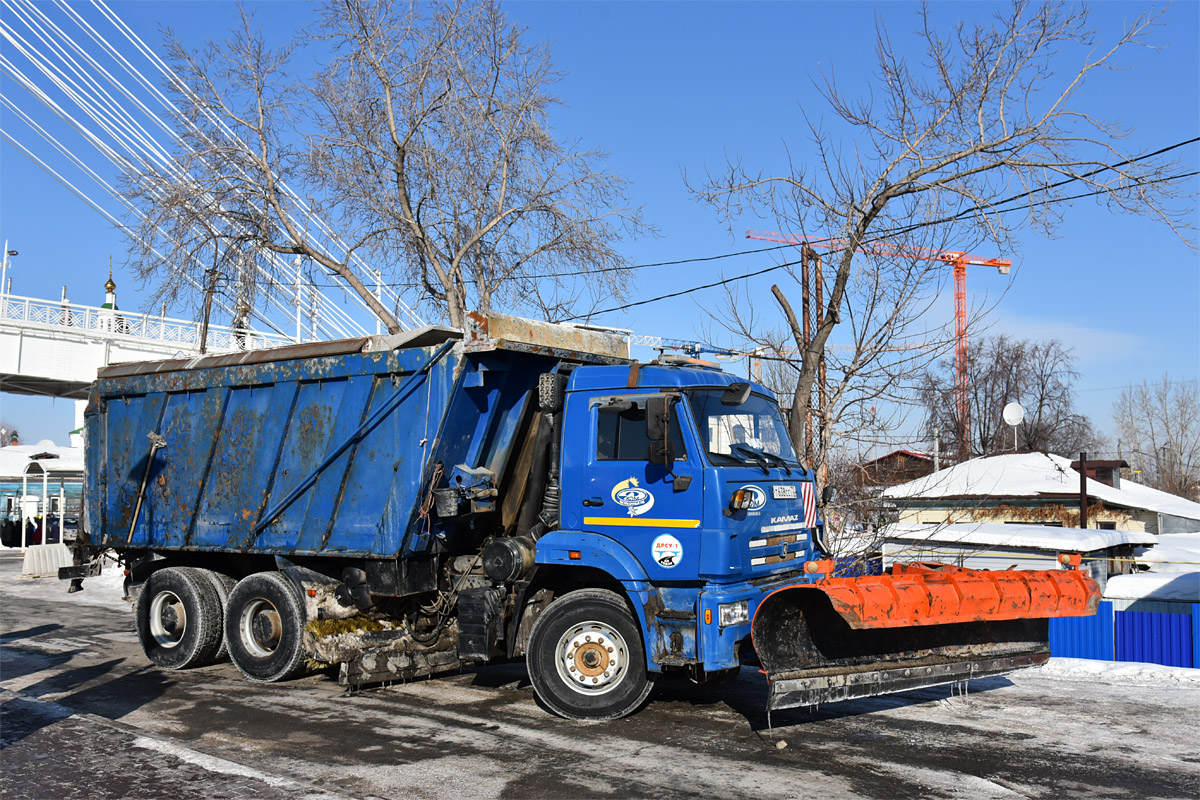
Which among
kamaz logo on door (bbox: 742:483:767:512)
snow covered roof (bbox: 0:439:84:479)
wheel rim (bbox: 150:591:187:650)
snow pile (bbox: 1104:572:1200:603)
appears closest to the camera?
kamaz logo on door (bbox: 742:483:767:512)

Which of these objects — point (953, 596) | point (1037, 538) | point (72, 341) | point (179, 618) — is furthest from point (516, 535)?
point (72, 341)

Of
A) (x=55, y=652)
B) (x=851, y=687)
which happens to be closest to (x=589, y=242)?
(x=55, y=652)

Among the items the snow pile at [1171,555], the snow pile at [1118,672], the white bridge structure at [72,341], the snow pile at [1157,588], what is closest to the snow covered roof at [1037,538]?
the snow pile at [1171,555]

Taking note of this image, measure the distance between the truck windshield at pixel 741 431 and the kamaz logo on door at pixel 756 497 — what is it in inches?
9.2

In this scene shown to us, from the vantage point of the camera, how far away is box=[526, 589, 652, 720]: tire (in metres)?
7.73

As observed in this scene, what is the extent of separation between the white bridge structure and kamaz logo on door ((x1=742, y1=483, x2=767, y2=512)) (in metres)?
23.6

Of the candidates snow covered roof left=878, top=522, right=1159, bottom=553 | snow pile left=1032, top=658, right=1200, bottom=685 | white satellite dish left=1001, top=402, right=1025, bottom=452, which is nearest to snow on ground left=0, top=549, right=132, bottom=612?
snow pile left=1032, top=658, right=1200, bottom=685

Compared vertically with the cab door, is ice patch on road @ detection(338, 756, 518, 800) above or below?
below

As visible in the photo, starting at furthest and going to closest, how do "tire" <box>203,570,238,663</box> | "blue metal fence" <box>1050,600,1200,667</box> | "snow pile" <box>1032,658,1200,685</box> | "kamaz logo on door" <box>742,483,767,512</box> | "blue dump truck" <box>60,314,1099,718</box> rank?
"tire" <box>203,570,238,663</box> → "blue metal fence" <box>1050,600,1200,667</box> → "snow pile" <box>1032,658,1200,685</box> → "kamaz logo on door" <box>742,483,767,512</box> → "blue dump truck" <box>60,314,1099,718</box>

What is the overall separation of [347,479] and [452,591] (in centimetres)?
148

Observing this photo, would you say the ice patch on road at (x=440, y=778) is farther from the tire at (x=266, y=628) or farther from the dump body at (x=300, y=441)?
the tire at (x=266, y=628)

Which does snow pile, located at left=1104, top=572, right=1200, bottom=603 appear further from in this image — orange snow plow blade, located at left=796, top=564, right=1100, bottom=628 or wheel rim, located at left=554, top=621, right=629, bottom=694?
wheel rim, located at left=554, top=621, right=629, bottom=694

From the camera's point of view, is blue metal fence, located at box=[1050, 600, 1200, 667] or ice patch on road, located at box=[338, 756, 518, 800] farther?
blue metal fence, located at box=[1050, 600, 1200, 667]

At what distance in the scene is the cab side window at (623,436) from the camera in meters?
7.99
